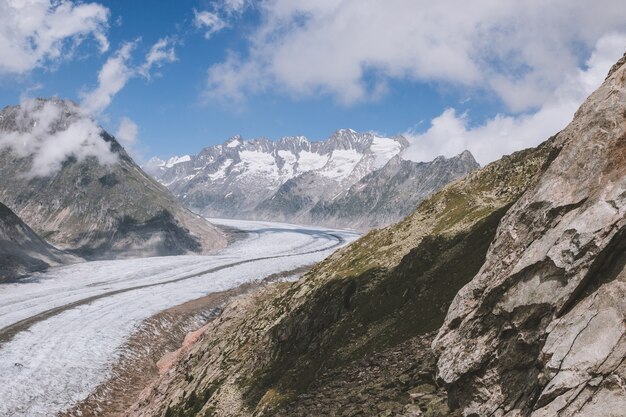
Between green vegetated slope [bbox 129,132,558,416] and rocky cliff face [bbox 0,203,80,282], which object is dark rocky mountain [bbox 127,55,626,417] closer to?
green vegetated slope [bbox 129,132,558,416]

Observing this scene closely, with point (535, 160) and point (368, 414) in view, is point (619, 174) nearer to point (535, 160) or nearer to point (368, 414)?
point (368, 414)

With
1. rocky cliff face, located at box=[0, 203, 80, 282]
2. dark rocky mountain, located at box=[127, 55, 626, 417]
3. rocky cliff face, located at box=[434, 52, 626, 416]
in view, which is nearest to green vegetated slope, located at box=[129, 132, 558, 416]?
dark rocky mountain, located at box=[127, 55, 626, 417]

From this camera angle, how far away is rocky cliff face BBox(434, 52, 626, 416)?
10453 millimetres

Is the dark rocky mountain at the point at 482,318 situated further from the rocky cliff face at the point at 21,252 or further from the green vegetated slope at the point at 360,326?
the rocky cliff face at the point at 21,252

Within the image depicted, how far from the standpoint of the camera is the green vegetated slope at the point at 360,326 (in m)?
21.0

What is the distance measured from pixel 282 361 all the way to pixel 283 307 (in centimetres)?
809

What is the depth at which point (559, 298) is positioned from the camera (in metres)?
12.0

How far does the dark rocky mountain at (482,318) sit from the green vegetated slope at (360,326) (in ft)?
0.36

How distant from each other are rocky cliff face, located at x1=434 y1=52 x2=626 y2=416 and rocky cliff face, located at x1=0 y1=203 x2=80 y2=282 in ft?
474

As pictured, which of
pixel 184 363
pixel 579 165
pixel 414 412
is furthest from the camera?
pixel 184 363

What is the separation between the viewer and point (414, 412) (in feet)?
52.3

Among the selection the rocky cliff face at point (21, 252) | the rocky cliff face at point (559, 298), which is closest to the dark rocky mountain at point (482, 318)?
the rocky cliff face at point (559, 298)

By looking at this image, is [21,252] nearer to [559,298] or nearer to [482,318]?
[482,318]

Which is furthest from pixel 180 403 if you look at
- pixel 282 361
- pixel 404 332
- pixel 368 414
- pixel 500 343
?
pixel 500 343
